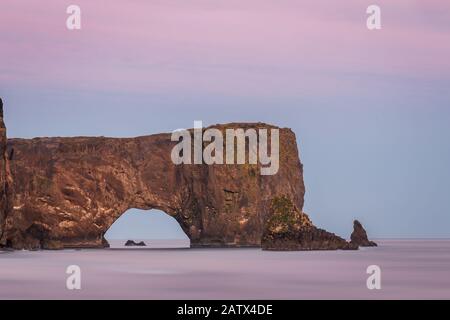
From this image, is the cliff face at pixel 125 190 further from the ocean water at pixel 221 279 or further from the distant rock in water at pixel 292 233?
the ocean water at pixel 221 279

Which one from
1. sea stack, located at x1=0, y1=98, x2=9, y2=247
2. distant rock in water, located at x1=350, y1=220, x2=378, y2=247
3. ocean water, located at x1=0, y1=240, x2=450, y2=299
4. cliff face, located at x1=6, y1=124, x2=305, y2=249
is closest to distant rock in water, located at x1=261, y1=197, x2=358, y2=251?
distant rock in water, located at x1=350, y1=220, x2=378, y2=247

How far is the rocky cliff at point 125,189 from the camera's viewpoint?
149250 mm

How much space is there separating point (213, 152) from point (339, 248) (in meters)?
23.3

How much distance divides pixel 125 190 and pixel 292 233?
29.2m

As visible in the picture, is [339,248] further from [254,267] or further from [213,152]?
[254,267]

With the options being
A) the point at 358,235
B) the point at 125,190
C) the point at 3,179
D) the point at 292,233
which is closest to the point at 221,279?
the point at 3,179

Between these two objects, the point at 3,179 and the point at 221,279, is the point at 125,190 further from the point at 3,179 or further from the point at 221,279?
the point at 221,279

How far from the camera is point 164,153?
15900 centimetres

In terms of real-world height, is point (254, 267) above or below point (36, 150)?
below

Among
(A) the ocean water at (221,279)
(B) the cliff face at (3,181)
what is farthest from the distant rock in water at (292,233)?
(B) the cliff face at (3,181)

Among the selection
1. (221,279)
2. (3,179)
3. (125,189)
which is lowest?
(221,279)

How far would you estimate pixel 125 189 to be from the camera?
156m
